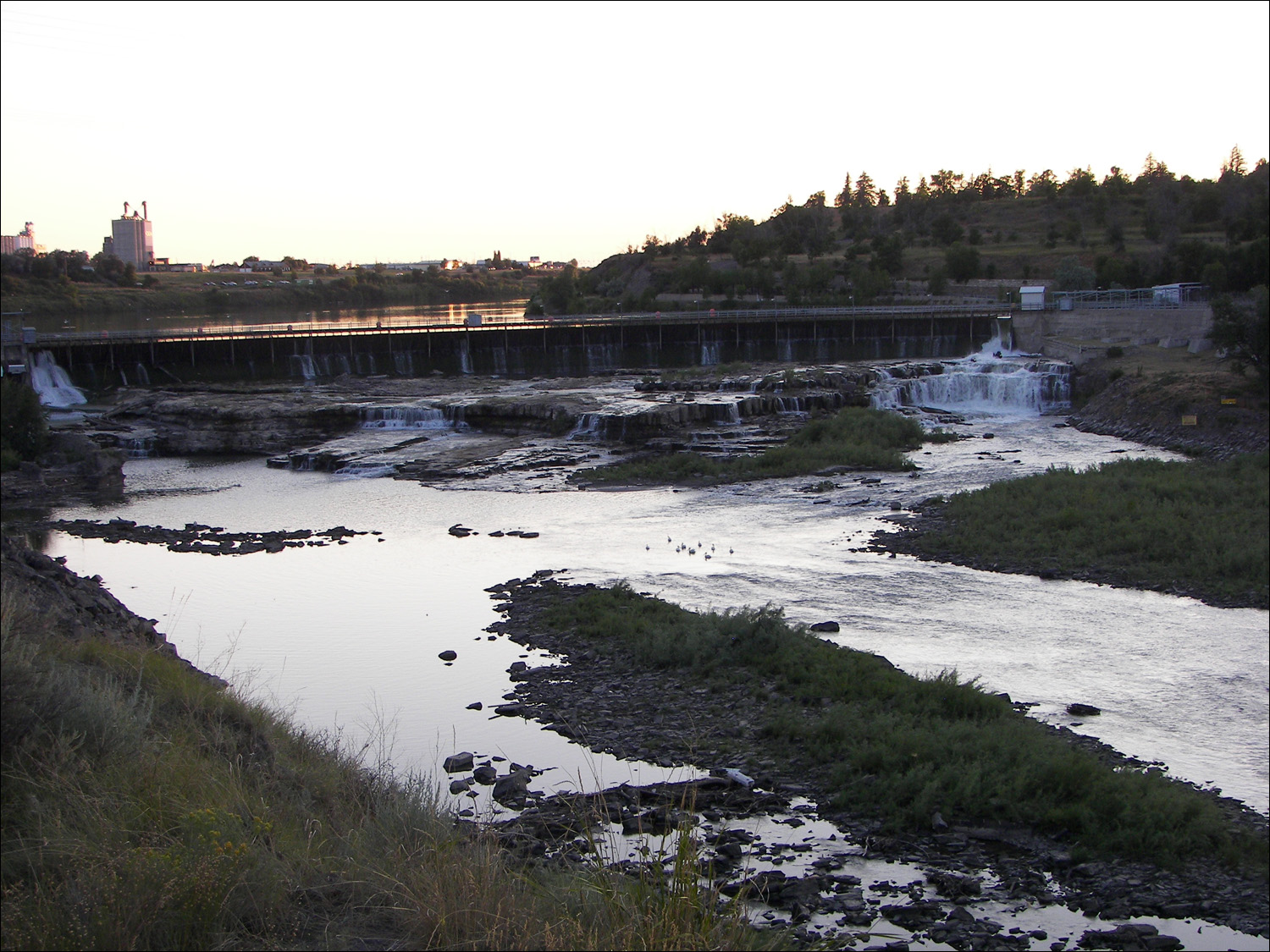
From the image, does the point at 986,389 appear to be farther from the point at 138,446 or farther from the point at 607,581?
the point at 138,446

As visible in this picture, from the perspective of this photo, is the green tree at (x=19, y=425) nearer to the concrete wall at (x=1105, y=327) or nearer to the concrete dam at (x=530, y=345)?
the concrete dam at (x=530, y=345)

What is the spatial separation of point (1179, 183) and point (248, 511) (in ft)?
277

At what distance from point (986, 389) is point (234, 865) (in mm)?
41517

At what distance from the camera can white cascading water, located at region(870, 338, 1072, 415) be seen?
41.6m

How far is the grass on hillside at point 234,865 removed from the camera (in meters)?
4.44

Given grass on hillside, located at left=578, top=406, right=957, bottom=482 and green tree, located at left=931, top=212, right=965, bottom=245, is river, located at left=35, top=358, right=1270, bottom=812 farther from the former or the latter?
green tree, located at left=931, top=212, right=965, bottom=245

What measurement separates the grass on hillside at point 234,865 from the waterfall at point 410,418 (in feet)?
106

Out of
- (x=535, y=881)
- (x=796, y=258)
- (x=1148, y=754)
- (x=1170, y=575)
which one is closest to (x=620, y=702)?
(x=1148, y=754)

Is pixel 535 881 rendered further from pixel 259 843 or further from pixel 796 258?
pixel 796 258

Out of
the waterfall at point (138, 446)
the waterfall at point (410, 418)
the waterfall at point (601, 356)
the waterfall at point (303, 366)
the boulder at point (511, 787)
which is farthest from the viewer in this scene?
the waterfall at point (601, 356)

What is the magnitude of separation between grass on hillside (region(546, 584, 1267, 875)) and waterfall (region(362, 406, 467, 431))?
2670cm

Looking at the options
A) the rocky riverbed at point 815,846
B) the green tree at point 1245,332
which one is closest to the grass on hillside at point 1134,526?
the rocky riverbed at point 815,846

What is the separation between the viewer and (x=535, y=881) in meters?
5.50

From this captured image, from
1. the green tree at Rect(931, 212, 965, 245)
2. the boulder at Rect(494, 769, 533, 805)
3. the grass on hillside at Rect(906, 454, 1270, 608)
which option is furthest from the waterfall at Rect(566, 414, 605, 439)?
the green tree at Rect(931, 212, 965, 245)
